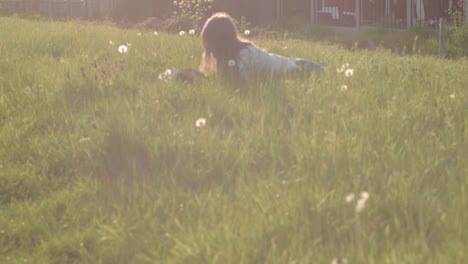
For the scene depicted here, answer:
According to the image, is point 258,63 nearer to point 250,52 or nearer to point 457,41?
point 250,52

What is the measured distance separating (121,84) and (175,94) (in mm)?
847

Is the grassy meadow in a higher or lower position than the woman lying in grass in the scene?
lower

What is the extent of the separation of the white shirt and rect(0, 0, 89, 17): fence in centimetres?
2681

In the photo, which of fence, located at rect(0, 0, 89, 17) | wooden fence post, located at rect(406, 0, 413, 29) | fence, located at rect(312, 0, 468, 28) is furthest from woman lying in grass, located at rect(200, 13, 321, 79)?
fence, located at rect(0, 0, 89, 17)

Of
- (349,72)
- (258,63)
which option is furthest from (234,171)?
(258,63)

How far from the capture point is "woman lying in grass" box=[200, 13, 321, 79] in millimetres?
6105

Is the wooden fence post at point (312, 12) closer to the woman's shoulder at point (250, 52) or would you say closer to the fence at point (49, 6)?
the fence at point (49, 6)

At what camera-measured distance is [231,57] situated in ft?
20.5

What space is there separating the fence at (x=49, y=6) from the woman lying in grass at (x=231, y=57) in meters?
26.7

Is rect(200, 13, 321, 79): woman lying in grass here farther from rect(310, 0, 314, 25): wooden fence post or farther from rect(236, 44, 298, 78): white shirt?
rect(310, 0, 314, 25): wooden fence post

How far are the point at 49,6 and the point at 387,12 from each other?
59.3ft

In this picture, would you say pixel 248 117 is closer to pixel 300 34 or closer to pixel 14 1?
pixel 300 34

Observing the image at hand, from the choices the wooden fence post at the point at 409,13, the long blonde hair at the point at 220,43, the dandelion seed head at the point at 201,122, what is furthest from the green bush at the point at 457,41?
the dandelion seed head at the point at 201,122

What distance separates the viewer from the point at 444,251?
231 centimetres
